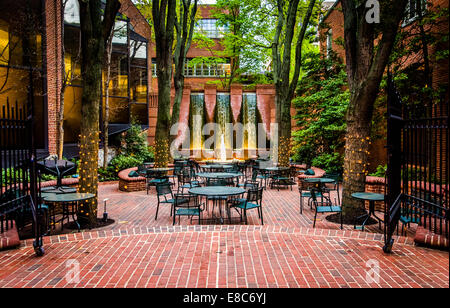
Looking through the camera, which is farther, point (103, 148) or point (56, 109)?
point (103, 148)

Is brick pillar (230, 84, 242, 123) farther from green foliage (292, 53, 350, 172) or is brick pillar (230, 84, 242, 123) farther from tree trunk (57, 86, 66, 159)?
tree trunk (57, 86, 66, 159)

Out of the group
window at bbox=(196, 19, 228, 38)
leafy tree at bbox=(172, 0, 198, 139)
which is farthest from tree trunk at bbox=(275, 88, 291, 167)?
window at bbox=(196, 19, 228, 38)

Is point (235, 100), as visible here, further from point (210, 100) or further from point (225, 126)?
point (225, 126)

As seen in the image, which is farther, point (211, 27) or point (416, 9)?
point (211, 27)

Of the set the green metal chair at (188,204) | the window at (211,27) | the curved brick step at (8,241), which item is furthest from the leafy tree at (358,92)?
the window at (211,27)

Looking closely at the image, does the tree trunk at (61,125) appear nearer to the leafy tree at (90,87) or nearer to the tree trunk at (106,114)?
the tree trunk at (106,114)

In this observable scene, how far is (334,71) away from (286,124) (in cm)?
516

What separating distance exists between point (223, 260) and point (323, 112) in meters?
13.0

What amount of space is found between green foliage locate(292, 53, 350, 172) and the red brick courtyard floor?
34.4 ft

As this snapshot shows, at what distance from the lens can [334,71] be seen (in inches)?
720

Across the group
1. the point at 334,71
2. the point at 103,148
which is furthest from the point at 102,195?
the point at 334,71

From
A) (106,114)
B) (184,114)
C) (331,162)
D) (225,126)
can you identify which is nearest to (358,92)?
(331,162)

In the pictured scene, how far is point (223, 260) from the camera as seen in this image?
452cm

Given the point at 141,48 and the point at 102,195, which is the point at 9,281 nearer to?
the point at 102,195
